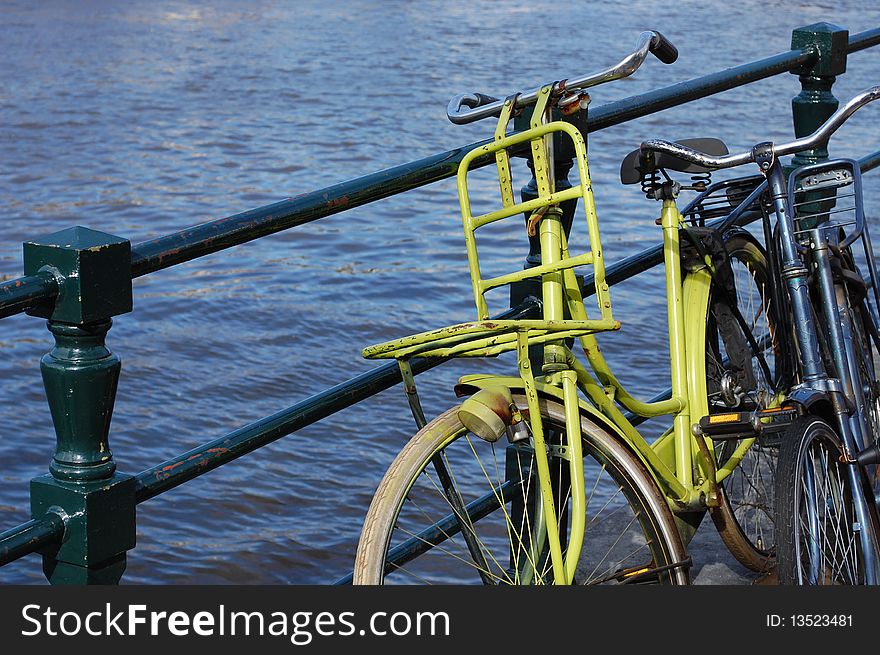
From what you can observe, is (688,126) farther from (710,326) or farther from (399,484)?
(399,484)

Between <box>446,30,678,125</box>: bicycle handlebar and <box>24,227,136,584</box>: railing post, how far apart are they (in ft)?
3.13

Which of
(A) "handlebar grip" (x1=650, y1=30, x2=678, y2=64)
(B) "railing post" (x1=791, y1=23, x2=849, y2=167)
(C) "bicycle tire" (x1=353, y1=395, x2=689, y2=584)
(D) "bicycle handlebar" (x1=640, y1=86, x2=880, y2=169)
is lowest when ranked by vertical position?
(C) "bicycle tire" (x1=353, y1=395, x2=689, y2=584)

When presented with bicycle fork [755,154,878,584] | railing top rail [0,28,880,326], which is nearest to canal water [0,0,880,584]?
railing top rail [0,28,880,326]

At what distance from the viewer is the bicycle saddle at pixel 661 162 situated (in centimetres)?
296

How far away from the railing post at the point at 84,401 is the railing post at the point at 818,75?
273 cm

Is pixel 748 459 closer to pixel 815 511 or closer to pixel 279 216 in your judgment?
pixel 815 511

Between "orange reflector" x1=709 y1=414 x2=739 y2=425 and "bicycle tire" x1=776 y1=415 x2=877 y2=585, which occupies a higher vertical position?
"orange reflector" x1=709 y1=414 x2=739 y2=425

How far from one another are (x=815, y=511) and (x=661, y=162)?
84cm

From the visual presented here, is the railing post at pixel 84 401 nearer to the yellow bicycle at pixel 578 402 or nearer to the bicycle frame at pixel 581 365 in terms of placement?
the yellow bicycle at pixel 578 402

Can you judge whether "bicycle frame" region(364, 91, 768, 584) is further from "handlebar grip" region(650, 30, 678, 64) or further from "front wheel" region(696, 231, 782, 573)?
"handlebar grip" region(650, 30, 678, 64)

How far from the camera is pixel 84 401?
85.2 inches

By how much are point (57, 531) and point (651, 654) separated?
3.43 feet

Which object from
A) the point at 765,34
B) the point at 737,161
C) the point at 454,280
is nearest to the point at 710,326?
the point at 737,161

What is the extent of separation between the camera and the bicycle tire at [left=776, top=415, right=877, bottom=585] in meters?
2.54
